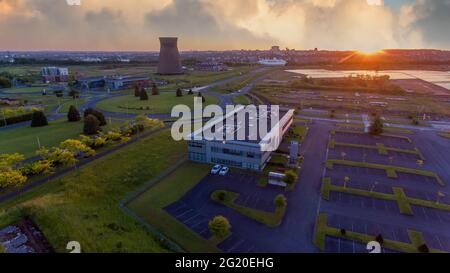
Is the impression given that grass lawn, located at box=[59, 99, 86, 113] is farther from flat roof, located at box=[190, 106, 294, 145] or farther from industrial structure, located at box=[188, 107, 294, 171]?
industrial structure, located at box=[188, 107, 294, 171]

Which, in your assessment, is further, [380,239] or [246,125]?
[246,125]

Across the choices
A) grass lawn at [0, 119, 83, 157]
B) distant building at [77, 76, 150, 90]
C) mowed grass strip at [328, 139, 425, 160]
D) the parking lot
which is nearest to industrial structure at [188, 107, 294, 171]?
the parking lot

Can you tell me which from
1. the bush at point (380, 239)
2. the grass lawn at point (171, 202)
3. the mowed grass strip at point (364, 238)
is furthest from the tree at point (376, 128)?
the grass lawn at point (171, 202)

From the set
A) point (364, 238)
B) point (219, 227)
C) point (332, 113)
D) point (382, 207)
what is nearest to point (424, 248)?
point (364, 238)

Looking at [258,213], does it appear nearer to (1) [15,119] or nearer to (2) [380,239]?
(2) [380,239]

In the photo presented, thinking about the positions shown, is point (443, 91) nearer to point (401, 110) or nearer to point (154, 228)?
point (401, 110)
